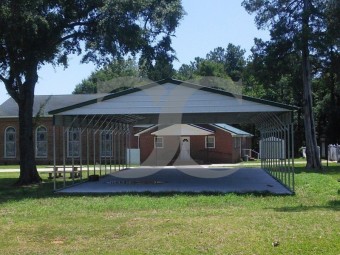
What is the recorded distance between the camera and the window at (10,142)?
43562 mm

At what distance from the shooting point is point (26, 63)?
21.1 m

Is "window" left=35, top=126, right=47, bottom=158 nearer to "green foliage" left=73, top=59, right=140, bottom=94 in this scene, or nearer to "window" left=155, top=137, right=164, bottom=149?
"window" left=155, top=137, right=164, bottom=149

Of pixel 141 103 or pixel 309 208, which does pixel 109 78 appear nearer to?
pixel 141 103

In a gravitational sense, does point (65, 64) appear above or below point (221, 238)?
above

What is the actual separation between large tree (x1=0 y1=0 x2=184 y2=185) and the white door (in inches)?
784

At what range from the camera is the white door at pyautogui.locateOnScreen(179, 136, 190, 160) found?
42656 millimetres

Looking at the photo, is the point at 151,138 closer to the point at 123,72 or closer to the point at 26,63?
the point at 26,63

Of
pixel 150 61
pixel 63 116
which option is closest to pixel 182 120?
pixel 150 61

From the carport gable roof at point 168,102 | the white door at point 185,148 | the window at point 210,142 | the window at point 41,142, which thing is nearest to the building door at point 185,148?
the white door at point 185,148

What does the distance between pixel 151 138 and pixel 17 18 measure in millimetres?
24620

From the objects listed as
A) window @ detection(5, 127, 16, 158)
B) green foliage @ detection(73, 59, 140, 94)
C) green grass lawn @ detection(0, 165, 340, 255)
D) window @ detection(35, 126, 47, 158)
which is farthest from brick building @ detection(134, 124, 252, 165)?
green grass lawn @ detection(0, 165, 340, 255)

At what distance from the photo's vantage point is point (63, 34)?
906 inches

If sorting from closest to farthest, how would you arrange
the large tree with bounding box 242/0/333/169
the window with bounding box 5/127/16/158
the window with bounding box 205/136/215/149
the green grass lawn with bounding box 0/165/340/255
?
1. the green grass lawn with bounding box 0/165/340/255
2. the large tree with bounding box 242/0/333/169
3. the window with bounding box 205/136/215/149
4. the window with bounding box 5/127/16/158

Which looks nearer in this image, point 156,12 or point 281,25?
point 156,12
